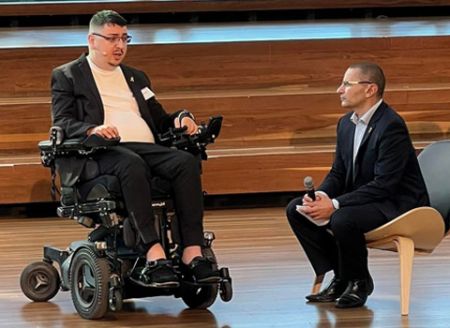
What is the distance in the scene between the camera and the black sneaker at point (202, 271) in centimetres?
407

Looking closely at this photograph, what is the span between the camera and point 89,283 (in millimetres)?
4137

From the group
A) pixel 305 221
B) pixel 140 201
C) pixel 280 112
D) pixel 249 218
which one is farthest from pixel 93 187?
pixel 280 112

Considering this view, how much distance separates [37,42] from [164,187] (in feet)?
11.4

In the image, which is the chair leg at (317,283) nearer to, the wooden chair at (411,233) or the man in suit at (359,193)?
the man in suit at (359,193)

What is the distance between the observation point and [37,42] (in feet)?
24.2

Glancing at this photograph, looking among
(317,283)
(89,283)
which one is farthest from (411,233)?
(89,283)

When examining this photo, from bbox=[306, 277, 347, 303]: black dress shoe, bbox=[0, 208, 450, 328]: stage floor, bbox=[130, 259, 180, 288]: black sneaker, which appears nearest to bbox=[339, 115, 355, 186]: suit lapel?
bbox=[306, 277, 347, 303]: black dress shoe

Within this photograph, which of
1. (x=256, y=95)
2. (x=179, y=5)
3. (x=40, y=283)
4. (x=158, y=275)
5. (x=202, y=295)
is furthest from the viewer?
(x=179, y=5)

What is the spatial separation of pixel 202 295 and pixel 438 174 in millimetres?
1036

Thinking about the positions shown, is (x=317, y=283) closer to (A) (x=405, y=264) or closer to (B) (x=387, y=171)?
(A) (x=405, y=264)

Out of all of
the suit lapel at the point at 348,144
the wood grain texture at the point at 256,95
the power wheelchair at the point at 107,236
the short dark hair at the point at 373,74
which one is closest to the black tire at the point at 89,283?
the power wheelchair at the point at 107,236

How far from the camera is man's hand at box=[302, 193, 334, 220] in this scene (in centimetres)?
416

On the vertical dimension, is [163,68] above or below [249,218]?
above

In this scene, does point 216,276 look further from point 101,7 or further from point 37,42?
point 101,7
